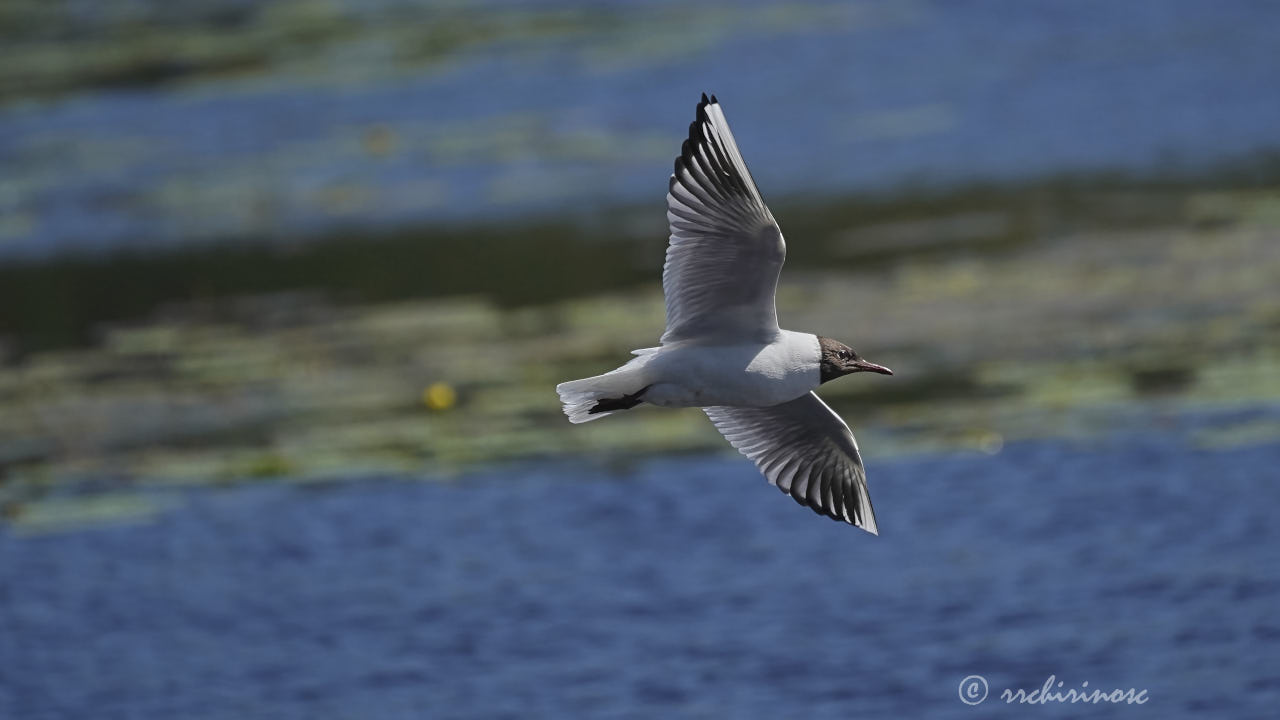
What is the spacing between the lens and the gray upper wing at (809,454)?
8.15 m

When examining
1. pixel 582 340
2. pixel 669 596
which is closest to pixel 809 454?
pixel 669 596

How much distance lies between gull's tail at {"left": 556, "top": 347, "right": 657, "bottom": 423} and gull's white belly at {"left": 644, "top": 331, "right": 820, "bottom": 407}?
2.2 inches

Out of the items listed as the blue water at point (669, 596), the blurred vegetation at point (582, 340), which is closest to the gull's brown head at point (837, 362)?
the blue water at point (669, 596)

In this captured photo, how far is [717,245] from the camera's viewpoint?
7.35 meters

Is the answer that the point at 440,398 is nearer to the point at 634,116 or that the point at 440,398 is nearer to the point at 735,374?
the point at 735,374

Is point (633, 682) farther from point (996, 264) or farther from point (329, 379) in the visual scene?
point (996, 264)

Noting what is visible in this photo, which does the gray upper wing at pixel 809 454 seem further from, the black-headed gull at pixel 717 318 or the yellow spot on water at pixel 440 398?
the yellow spot on water at pixel 440 398

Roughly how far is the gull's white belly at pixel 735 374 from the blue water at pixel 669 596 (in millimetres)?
2192

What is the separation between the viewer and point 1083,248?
16375 mm

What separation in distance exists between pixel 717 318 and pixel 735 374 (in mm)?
304

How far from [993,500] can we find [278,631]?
4198 mm

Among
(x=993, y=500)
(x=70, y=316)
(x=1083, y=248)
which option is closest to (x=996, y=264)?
(x=1083, y=248)

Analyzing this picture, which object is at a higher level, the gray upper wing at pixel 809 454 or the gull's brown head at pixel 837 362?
the gull's brown head at pixel 837 362

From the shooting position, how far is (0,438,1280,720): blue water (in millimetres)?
9391
